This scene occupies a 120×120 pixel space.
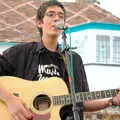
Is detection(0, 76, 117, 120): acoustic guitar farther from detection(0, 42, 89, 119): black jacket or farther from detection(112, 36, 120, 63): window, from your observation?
detection(112, 36, 120, 63): window

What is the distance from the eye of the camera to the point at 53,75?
4410 millimetres

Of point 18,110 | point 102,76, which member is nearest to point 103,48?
point 102,76

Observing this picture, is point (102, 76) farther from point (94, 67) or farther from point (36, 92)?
point (36, 92)

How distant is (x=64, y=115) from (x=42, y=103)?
0.70 feet

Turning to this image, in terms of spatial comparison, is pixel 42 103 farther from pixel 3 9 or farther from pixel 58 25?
pixel 3 9

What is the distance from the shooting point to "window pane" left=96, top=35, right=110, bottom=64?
15.7 meters

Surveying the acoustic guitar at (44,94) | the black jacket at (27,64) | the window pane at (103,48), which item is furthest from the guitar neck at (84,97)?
the window pane at (103,48)

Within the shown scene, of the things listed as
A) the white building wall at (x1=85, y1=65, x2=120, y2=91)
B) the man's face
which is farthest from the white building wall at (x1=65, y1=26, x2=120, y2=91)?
the man's face

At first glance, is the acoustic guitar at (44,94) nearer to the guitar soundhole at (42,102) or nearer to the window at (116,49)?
the guitar soundhole at (42,102)

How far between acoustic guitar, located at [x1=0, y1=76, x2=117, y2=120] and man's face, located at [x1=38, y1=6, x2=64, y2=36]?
0.41 m

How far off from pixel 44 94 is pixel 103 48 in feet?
38.6

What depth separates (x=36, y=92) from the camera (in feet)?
14.2

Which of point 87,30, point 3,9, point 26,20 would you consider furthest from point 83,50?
point 3,9

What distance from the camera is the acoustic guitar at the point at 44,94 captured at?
4.23 metres
